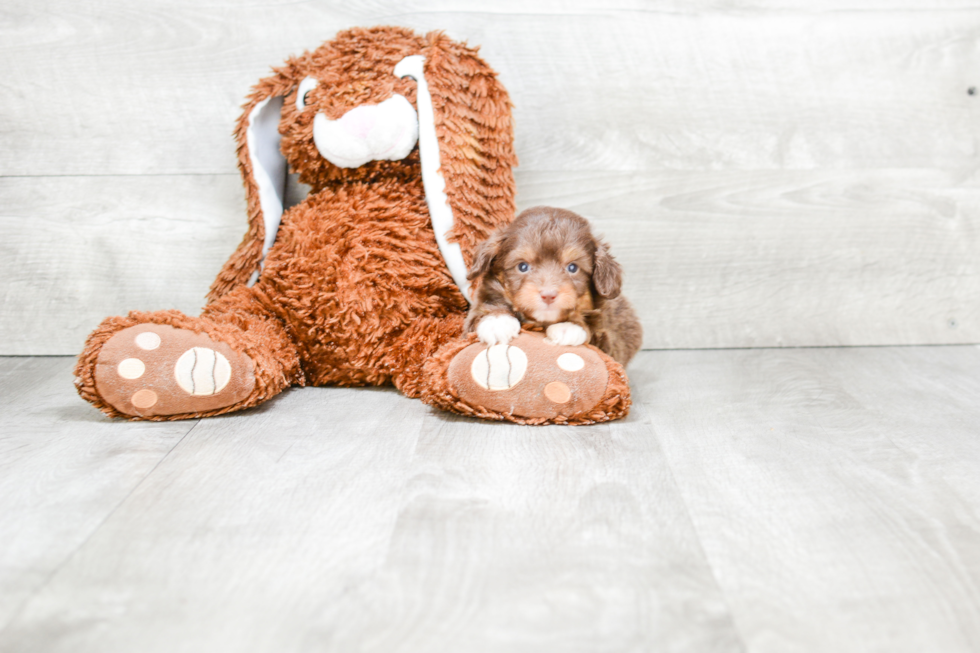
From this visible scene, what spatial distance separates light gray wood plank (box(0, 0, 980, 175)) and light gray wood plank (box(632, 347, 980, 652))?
456mm

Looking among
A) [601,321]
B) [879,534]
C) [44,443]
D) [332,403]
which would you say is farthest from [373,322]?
[879,534]

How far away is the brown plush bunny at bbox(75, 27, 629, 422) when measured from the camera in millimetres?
1249

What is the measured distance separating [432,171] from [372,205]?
0.12 metres

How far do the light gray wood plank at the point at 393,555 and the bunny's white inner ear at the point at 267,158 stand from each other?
0.45m

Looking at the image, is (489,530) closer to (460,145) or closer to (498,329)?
(498,329)

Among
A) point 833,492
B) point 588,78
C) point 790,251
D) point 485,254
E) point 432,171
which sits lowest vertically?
point 833,492

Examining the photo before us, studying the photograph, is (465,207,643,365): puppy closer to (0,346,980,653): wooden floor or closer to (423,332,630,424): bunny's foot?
(423,332,630,424): bunny's foot

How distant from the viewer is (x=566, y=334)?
1.10 m

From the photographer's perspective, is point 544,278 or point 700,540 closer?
point 700,540

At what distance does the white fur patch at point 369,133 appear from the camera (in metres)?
1.23

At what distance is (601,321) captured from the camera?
118 centimetres

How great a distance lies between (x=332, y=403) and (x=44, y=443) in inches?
15.4

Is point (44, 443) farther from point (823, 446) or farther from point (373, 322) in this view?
point (823, 446)

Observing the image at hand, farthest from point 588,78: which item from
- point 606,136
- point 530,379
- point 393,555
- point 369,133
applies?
point 393,555
